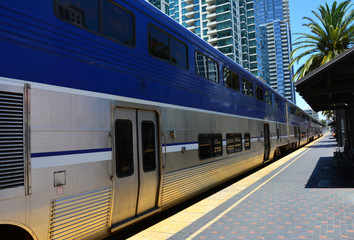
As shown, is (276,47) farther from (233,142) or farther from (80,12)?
(80,12)

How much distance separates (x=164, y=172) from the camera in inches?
244

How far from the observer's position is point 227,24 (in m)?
77.6

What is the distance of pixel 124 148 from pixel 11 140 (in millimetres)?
2060

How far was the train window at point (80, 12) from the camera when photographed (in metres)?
4.22

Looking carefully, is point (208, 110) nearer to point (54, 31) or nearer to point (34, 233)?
point (54, 31)

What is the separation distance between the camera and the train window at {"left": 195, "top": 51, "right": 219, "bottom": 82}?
26.4 ft

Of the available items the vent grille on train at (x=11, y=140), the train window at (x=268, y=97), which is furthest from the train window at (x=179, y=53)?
the train window at (x=268, y=97)

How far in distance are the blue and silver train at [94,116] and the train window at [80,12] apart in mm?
17

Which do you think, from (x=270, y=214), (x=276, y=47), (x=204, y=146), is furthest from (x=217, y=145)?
(x=276, y=47)

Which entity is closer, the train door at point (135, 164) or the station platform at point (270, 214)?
the train door at point (135, 164)

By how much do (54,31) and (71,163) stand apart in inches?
72.1

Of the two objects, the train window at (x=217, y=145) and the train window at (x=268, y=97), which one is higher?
the train window at (x=268, y=97)

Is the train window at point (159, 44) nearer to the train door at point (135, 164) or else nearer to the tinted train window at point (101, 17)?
the tinted train window at point (101, 17)

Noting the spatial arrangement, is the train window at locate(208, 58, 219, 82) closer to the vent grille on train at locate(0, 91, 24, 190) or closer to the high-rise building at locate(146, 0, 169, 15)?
the vent grille on train at locate(0, 91, 24, 190)
